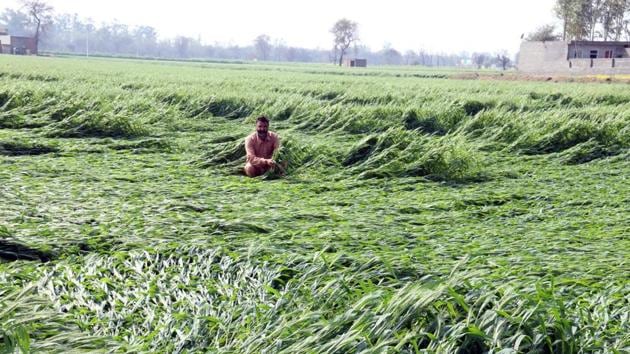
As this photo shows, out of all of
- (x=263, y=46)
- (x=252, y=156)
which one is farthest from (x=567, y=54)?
(x=263, y=46)

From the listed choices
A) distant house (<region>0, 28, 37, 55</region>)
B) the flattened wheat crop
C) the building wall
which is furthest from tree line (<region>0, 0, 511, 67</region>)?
the flattened wheat crop

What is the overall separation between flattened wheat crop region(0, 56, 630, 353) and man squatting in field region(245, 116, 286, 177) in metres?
0.13

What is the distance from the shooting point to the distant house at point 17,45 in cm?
7738

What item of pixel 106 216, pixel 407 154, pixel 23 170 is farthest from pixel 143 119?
pixel 106 216

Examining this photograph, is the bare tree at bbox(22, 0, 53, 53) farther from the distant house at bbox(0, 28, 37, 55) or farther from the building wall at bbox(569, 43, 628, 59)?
the building wall at bbox(569, 43, 628, 59)

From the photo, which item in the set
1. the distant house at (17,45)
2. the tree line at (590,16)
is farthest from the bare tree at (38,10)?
the tree line at (590,16)

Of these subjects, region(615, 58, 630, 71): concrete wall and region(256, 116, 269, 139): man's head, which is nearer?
region(256, 116, 269, 139): man's head

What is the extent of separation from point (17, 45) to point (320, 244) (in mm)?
84892

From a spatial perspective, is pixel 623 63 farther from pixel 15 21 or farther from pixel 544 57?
pixel 15 21

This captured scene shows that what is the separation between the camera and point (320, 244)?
4594 mm

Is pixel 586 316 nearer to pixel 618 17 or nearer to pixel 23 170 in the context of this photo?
pixel 23 170

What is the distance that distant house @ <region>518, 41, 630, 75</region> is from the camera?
47728 mm

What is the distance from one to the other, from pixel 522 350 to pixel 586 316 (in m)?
0.47

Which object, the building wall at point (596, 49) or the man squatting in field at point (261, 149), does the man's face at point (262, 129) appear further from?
the building wall at point (596, 49)
